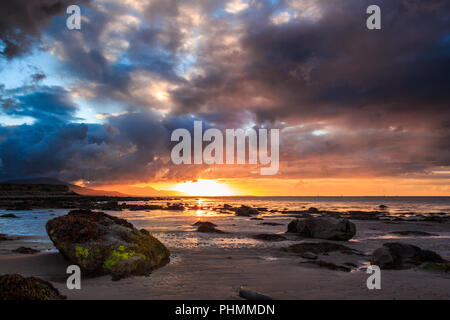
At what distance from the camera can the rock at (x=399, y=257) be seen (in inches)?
408

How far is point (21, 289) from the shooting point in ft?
14.9

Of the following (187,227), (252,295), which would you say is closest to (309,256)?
(252,295)

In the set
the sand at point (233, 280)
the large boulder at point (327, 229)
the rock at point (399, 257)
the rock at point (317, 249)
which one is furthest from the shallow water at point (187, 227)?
the rock at point (399, 257)

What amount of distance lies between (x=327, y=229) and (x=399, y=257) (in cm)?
725

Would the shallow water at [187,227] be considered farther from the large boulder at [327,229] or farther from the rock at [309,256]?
the rock at [309,256]

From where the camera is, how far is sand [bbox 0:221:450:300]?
6797 millimetres

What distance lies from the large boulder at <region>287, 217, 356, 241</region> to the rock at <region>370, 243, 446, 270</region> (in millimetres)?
6300

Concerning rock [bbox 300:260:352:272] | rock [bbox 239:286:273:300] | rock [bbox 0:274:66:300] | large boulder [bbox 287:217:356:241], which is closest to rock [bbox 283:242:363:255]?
rock [bbox 300:260:352:272]

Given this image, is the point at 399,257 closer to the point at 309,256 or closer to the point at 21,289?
the point at 309,256
